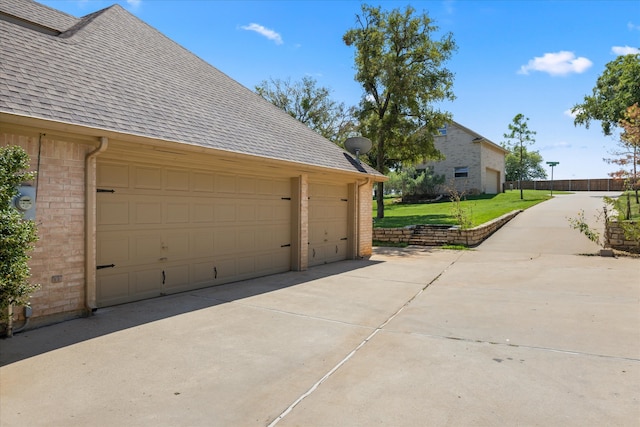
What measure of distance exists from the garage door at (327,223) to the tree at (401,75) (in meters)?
10.8

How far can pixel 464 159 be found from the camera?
3309 centimetres

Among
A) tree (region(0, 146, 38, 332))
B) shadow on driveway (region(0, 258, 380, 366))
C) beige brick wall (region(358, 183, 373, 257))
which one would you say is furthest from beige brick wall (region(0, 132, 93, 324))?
beige brick wall (region(358, 183, 373, 257))

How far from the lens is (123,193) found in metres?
6.23

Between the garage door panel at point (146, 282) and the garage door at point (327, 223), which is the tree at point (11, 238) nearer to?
the garage door panel at point (146, 282)

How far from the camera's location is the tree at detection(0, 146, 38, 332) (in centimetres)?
361

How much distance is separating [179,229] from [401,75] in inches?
698

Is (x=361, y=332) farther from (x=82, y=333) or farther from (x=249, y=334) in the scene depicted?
(x=82, y=333)

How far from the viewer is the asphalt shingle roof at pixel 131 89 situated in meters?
5.34

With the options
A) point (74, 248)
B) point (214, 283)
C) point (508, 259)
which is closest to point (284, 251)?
point (214, 283)

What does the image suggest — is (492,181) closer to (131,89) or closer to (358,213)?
(358,213)

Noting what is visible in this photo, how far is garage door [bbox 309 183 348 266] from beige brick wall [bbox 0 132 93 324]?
6.14 meters

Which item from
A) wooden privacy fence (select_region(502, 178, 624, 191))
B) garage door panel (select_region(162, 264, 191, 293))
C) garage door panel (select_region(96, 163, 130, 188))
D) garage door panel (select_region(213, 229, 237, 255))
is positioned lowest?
garage door panel (select_region(162, 264, 191, 293))

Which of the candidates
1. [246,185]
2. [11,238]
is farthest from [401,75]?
[11,238]

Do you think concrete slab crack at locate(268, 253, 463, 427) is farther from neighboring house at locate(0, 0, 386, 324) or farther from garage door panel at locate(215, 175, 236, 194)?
garage door panel at locate(215, 175, 236, 194)
